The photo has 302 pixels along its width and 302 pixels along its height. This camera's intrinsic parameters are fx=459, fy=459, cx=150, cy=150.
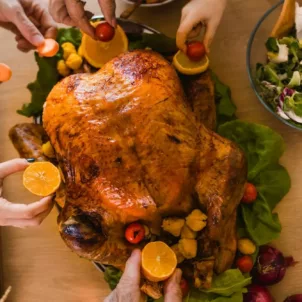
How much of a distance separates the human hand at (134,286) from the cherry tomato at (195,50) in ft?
2.31

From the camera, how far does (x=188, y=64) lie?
1.64m

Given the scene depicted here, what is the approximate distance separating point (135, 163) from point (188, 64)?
464 mm

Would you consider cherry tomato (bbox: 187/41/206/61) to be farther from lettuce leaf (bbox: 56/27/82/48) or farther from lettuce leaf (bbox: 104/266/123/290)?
lettuce leaf (bbox: 104/266/123/290)

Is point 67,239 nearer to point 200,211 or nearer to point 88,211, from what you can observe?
point 88,211

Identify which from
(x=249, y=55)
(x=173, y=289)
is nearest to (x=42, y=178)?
(x=173, y=289)

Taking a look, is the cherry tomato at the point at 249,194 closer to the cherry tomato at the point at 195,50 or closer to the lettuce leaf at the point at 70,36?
the cherry tomato at the point at 195,50

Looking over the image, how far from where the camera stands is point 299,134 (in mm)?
1769

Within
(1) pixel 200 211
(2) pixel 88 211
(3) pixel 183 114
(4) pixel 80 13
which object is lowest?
(1) pixel 200 211

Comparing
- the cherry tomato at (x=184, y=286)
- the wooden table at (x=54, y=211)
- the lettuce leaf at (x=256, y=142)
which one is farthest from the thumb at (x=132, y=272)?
the lettuce leaf at (x=256, y=142)

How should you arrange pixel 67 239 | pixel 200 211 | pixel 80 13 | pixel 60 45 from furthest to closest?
pixel 60 45 < pixel 80 13 < pixel 200 211 < pixel 67 239

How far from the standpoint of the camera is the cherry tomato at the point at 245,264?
1.58 m

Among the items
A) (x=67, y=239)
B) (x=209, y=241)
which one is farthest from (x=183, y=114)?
(x=67, y=239)

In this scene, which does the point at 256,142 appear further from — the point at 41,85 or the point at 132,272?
the point at 41,85

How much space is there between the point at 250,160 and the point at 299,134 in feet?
0.77
